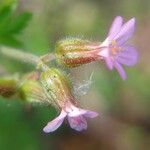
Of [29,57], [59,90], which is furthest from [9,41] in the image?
[59,90]

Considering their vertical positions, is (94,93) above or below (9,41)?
below

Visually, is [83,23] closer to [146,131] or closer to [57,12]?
[57,12]

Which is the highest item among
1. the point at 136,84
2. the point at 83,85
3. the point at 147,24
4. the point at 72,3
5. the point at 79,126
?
the point at 72,3

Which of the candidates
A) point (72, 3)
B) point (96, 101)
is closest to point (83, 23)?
point (72, 3)

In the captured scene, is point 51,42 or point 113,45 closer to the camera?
point 113,45

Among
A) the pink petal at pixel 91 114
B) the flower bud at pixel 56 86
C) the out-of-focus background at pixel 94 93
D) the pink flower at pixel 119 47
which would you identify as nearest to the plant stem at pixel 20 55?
the flower bud at pixel 56 86

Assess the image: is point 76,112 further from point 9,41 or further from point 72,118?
point 9,41
